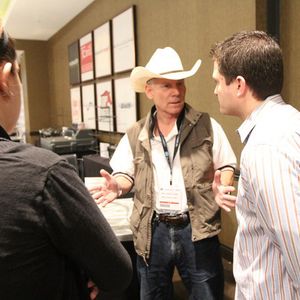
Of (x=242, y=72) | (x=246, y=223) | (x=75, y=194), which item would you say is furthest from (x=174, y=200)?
(x=75, y=194)

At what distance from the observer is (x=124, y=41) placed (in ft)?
12.5

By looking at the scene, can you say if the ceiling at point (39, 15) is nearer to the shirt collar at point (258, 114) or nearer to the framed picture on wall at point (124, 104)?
the framed picture on wall at point (124, 104)

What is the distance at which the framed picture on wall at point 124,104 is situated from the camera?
12.5ft

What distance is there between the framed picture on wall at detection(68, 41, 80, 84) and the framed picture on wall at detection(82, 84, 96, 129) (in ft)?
1.13

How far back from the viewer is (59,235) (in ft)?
2.25

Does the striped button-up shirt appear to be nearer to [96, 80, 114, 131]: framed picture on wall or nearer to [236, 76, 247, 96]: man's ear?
[236, 76, 247, 96]: man's ear

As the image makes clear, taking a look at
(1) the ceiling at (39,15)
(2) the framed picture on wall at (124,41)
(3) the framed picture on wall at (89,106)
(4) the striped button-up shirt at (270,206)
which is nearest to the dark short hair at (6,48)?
(4) the striped button-up shirt at (270,206)

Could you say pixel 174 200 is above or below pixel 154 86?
below

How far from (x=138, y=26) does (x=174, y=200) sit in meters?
2.43

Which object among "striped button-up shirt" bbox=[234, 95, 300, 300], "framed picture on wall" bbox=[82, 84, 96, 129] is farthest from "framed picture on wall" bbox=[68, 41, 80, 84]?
"striped button-up shirt" bbox=[234, 95, 300, 300]

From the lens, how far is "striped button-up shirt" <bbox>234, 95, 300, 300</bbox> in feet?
3.00

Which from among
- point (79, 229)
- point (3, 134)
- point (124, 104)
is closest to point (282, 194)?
point (79, 229)

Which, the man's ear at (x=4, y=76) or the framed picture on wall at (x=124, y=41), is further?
the framed picture on wall at (x=124, y=41)

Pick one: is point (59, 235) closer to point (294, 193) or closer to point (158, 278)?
point (294, 193)
